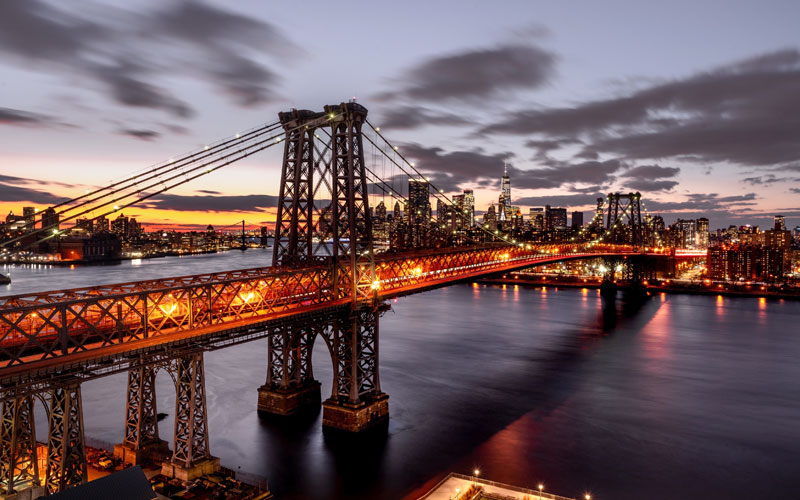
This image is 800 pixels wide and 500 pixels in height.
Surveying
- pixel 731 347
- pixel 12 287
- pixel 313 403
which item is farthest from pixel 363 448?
pixel 12 287

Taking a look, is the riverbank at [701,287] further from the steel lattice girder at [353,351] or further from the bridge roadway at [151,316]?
the bridge roadway at [151,316]

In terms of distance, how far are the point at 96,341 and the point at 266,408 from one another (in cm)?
1401

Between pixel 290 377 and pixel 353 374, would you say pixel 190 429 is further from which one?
pixel 290 377

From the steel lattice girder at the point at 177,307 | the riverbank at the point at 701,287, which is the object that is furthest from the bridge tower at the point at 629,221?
the steel lattice girder at the point at 177,307

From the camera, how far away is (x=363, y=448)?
28.3 m

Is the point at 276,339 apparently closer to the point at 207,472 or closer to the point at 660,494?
the point at 207,472

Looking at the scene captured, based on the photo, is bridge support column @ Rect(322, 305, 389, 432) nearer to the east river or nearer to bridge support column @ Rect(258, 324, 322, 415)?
the east river

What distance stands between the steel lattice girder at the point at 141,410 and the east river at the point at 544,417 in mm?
5506

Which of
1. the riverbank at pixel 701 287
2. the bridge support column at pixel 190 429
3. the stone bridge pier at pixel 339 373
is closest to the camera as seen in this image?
the bridge support column at pixel 190 429

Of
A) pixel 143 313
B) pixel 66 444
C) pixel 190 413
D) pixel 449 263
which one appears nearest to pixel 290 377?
pixel 190 413

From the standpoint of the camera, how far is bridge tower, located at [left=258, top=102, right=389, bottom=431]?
1114 inches

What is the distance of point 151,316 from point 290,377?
12400 mm

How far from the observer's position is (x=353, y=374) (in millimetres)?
28188

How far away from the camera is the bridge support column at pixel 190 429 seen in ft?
67.4
